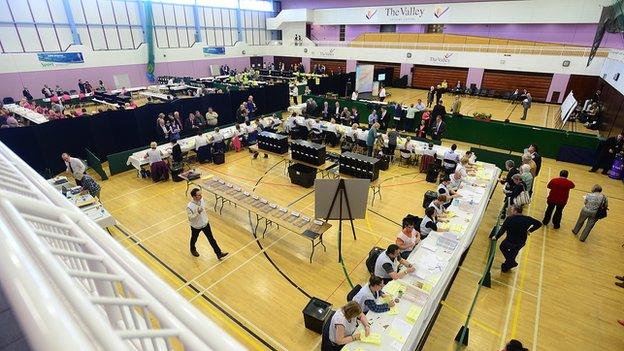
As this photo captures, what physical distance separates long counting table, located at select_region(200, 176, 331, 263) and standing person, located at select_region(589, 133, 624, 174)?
1274cm

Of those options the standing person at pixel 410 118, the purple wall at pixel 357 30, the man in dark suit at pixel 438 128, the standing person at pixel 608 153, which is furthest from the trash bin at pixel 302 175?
the purple wall at pixel 357 30

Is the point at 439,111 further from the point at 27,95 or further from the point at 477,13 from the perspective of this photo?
the point at 27,95

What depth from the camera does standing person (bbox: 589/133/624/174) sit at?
12.9 metres

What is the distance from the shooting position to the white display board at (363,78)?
87.1 feet

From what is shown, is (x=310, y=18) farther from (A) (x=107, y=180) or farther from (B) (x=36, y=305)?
(B) (x=36, y=305)

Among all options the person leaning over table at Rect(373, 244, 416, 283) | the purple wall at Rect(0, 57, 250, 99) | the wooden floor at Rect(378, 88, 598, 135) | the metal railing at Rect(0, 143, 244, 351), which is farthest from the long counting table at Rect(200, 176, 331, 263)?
the purple wall at Rect(0, 57, 250, 99)

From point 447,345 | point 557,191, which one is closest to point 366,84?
point 557,191

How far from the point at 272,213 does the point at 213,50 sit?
33.4 meters

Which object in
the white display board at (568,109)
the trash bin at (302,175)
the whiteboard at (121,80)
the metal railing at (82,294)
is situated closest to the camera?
the metal railing at (82,294)

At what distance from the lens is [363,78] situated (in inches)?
1063

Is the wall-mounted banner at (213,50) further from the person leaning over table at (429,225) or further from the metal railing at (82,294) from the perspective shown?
the metal railing at (82,294)

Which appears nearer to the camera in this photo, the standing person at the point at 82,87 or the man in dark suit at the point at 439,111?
the man in dark suit at the point at 439,111

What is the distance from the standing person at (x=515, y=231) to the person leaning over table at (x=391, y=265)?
2.35m

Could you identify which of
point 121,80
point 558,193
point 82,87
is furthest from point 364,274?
point 121,80
